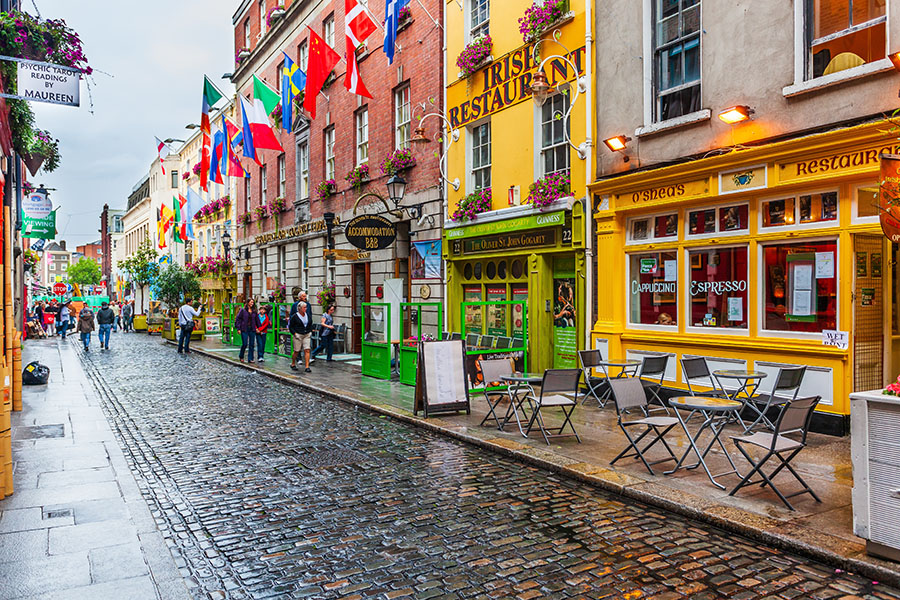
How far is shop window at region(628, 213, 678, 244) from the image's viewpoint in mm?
11008

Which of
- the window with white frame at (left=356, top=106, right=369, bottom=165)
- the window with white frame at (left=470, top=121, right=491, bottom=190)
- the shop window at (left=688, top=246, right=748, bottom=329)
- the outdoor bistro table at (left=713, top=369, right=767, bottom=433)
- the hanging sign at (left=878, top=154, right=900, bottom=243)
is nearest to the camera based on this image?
the hanging sign at (left=878, top=154, right=900, bottom=243)

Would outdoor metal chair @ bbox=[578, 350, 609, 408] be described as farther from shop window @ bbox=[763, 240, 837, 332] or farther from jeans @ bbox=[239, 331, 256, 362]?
jeans @ bbox=[239, 331, 256, 362]

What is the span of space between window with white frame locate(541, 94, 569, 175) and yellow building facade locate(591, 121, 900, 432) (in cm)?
175

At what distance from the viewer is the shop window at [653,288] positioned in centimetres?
1112

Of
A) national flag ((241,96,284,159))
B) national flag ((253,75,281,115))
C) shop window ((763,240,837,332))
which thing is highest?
national flag ((253,75,281,115))

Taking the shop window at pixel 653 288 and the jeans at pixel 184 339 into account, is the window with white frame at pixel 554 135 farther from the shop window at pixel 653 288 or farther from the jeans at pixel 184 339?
the jeans at pixel 184 339

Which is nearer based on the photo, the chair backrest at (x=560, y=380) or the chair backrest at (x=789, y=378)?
the chair backrest at (x=789, y=378)

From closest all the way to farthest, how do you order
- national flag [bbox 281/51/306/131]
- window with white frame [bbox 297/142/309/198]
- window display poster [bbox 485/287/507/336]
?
window display poster [bbox 485/287/507/336] < national flag [bbox 281/51/306/131] < window with white frame [bbox 297/142/309/198]

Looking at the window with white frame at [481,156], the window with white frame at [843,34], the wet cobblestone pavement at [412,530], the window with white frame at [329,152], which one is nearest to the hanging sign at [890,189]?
the wet cobblestone pavement at [412,530]

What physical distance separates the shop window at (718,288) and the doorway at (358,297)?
12.8 metres

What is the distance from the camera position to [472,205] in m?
15.6

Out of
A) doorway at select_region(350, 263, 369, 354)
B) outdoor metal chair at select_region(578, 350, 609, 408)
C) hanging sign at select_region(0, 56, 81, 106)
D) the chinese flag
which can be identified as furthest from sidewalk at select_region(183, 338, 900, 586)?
doorway at select_region(350, 263, 369, 354)

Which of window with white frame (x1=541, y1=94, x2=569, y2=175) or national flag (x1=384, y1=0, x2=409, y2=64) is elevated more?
national flag (x1=384, y1=0, x2=409, y2=64)

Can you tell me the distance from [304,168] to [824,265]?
21.0 meters
